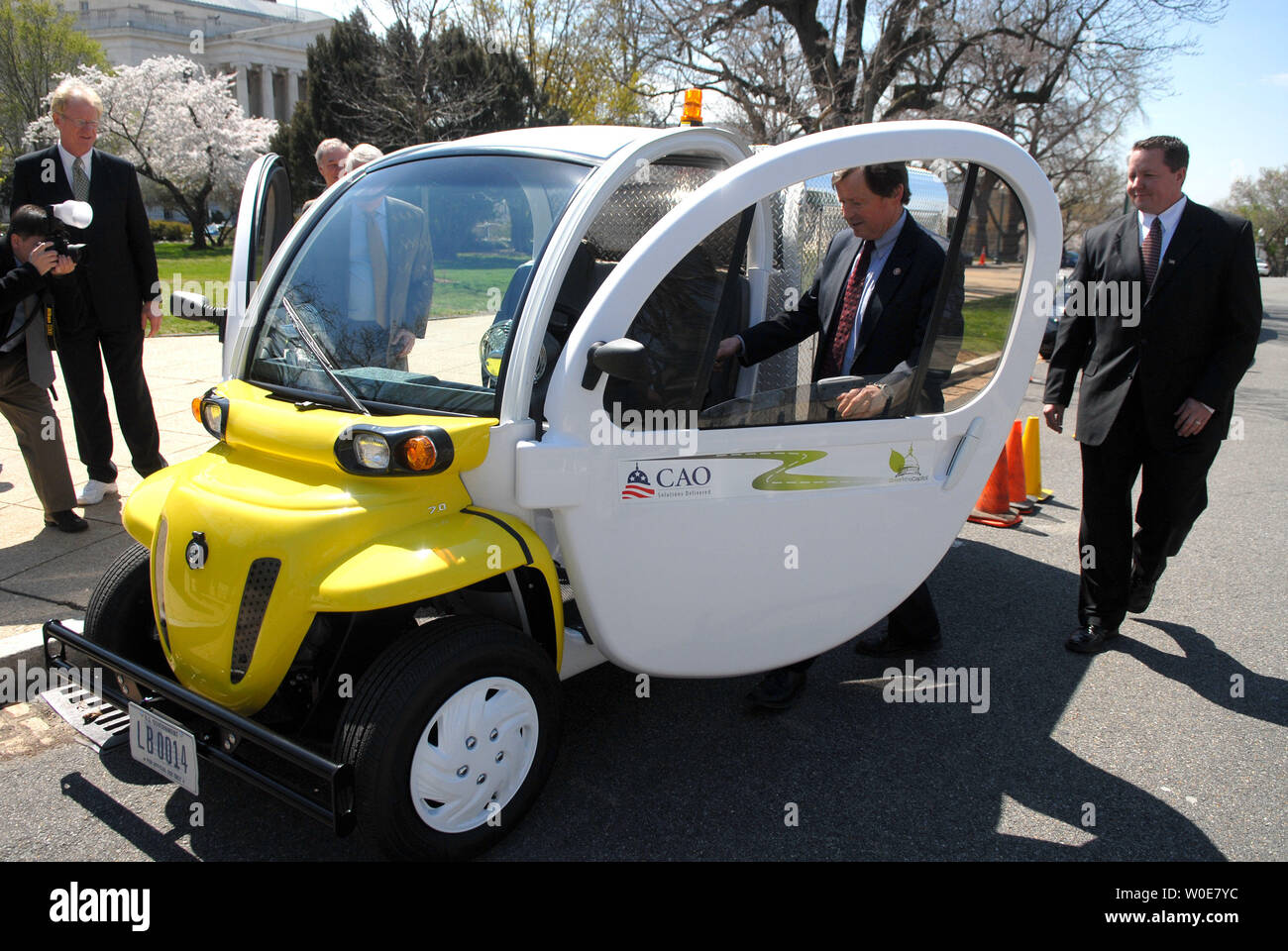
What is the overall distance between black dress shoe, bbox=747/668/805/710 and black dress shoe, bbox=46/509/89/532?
3727mm

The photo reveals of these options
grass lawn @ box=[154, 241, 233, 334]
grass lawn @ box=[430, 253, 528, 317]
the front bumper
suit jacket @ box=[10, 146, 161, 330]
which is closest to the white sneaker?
suit jacket @ box=[10, 146, 161, 330]

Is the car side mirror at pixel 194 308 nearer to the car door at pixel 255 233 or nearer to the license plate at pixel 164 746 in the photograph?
the car door at pixel 255 233

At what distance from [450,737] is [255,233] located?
1999 mm

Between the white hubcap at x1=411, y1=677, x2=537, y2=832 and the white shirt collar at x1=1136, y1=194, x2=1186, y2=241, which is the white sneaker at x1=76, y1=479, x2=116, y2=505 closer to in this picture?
the white hubcap at x1=411, y1=677, x2=537, y2=832

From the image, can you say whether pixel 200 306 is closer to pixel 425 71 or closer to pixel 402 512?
pixel 402 512

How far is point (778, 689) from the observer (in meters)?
3.53

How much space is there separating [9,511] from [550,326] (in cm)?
410

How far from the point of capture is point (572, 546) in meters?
2.69

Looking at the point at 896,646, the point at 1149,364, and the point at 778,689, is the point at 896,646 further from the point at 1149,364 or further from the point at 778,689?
the point at 1149,364

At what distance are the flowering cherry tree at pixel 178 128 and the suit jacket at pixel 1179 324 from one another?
4313 cm

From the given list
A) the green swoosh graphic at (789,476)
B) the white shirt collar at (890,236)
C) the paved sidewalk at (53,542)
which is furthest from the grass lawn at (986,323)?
the paved sidewalk at (53,542)

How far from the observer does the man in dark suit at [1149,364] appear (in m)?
3.82

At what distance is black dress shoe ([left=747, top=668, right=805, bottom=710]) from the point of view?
138 inches

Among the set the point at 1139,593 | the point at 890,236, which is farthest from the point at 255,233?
the point at 1139,593
